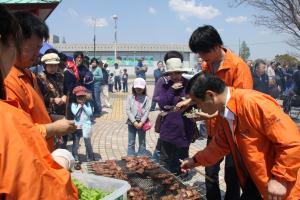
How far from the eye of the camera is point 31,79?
2.99 meters

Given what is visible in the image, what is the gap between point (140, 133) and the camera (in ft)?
24.7

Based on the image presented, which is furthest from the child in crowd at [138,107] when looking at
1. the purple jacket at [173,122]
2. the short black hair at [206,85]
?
the short black hair at [206,85]

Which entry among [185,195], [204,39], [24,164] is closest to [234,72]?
[204,39]

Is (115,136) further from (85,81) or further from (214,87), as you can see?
(214,87)

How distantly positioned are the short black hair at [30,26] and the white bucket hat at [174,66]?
10.3 ft

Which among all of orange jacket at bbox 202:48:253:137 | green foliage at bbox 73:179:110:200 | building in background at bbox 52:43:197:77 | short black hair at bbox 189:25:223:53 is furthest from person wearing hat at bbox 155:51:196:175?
building in background at bbox 52:43:197:77

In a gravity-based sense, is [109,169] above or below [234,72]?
below

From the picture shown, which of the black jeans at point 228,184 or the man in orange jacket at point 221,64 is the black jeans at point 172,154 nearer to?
the black jeans at point 228,184

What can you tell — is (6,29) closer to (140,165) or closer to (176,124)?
(140,165)

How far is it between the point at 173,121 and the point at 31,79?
3.27 metres

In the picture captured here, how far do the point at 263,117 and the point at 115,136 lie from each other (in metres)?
7.91

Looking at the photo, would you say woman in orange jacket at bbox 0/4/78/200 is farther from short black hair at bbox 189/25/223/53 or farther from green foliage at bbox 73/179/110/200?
short black hair at bbox 189/25/223/53

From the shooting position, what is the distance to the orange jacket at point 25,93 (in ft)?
8.24

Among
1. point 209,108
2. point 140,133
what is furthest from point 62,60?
point 209,108
